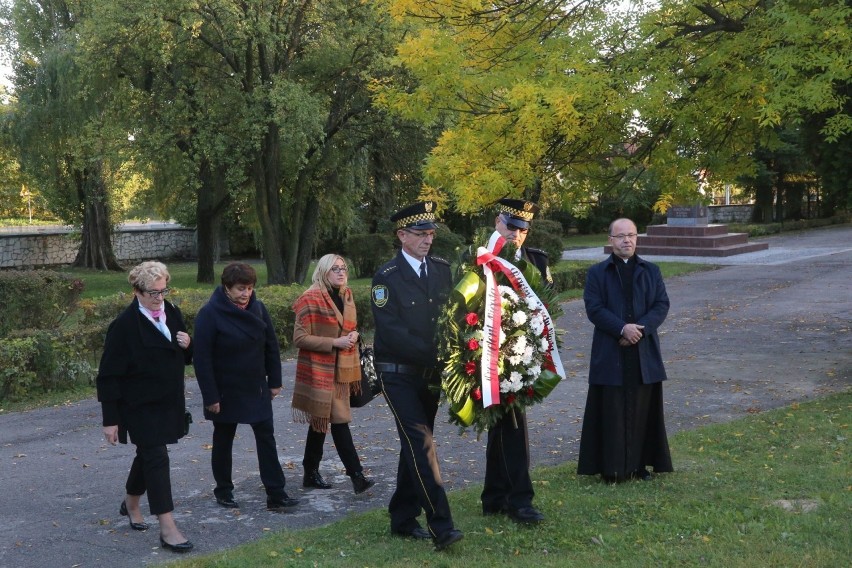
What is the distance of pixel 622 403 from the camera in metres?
7.01

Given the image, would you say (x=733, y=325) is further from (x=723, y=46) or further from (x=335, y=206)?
(x=335, y=206)

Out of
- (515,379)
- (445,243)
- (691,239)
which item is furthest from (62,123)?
(515,379)

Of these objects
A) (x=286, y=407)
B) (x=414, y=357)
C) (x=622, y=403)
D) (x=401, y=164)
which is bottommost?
(x=286, y=407)

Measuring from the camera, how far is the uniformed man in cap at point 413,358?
5598 mm

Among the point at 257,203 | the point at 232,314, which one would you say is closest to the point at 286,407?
the point at 232,314

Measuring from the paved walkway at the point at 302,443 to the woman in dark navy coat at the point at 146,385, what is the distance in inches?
17.6

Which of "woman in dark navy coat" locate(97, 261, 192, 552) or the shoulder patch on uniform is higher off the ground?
the shoulder patch on uniform

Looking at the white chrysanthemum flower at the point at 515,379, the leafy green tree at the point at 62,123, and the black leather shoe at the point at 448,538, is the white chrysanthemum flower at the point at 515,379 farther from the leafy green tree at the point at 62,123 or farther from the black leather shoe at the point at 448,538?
the leafy green tree at the point at 62,123

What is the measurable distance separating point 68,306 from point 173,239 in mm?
28087

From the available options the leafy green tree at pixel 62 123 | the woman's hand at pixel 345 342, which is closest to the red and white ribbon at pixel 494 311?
the woman's hand at pixel 345 342

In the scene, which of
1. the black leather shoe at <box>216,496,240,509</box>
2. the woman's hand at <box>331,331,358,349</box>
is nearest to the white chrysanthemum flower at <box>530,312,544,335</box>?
the woman's hand at <box>331,331,358,349</box>

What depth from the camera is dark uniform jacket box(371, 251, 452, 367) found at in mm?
5684

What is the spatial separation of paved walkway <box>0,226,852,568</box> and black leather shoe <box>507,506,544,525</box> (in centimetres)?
127

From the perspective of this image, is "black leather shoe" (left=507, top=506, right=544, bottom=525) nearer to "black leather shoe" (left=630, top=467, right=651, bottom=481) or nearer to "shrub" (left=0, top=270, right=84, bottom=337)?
"black leather shoe" (left=630, top=467, right=651, bottom=481)
